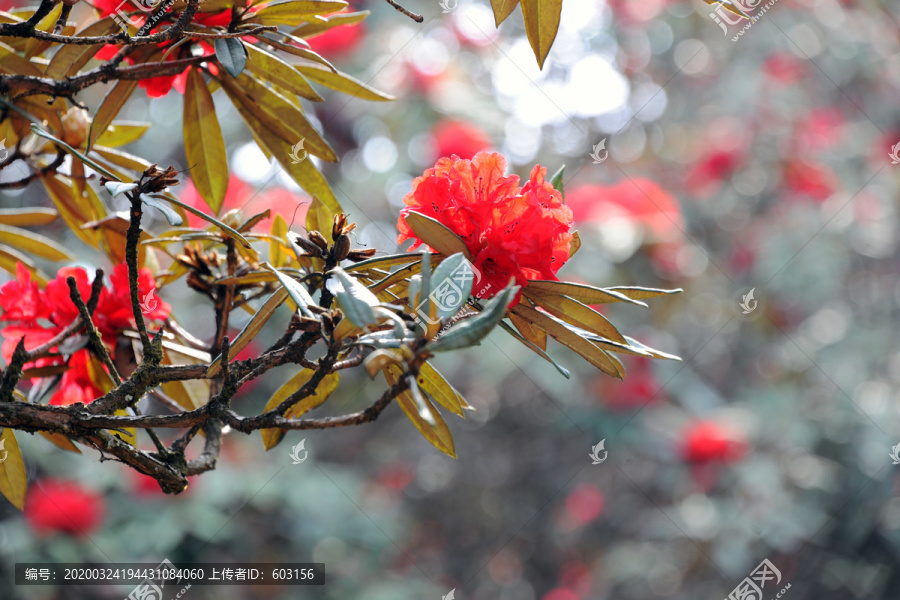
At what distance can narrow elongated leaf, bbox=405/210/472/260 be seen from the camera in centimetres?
72

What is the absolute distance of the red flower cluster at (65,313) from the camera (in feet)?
3.19

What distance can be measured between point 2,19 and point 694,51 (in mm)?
4915

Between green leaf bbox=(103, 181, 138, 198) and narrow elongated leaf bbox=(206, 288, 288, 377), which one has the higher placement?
green leaf bbox=(103, 181, 138, 198)

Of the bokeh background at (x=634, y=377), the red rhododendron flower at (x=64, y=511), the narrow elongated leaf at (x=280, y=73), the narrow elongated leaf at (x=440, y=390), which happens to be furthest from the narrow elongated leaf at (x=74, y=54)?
the red rhododendron flower at (x=64, y=511)

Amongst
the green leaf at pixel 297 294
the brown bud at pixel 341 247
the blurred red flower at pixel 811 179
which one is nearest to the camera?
the green leaf at pixel 297 294

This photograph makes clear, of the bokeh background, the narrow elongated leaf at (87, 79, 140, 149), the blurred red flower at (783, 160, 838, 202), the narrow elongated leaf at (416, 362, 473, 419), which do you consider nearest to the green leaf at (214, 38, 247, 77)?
the narrow elongated leaf at (87, 79, 140, 149)

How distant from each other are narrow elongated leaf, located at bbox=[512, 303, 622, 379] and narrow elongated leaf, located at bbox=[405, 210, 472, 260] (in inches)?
3.7

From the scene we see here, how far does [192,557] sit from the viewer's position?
296cm

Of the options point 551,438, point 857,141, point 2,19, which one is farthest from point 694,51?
point 2,19

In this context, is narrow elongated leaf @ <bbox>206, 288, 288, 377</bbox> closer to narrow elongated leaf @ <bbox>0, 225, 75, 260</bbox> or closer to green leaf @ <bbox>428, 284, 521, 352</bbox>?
green leaf @ <bbox>428, 284, 521, 352</bbox>

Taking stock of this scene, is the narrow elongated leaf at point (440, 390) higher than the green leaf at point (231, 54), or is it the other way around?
the green leaf at point (231, 54)

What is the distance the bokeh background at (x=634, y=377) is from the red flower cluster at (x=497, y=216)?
→ 1.68m

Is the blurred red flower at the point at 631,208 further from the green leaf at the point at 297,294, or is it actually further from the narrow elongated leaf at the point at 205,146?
the green leaf at the point at 297,294

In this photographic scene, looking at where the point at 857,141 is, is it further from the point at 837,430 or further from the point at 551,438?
the point at 551,438
